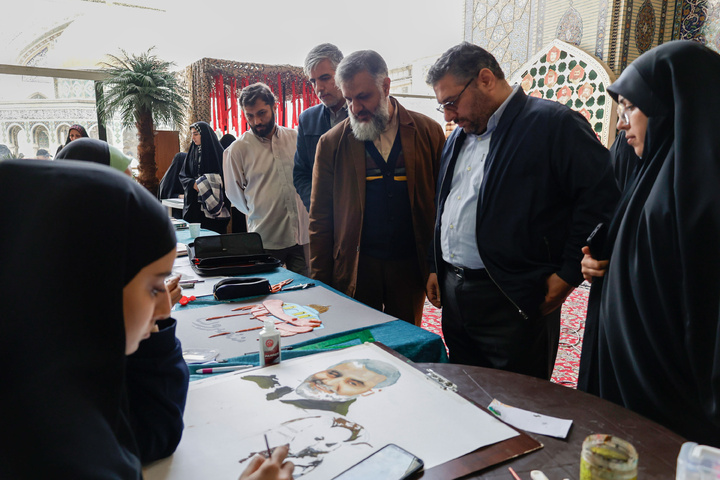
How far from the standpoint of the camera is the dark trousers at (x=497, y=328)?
1.71 m

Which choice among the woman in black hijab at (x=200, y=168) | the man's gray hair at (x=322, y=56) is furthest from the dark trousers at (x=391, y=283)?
the woman in black hijab at (x=200, y=168)

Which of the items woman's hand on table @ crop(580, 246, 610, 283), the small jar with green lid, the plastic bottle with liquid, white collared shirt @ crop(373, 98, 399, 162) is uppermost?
white collared shirt @ crop(373, 98, 399, 162)

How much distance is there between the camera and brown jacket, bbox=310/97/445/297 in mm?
2168

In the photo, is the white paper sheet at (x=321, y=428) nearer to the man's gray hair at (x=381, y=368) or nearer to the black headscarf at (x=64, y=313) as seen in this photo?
the man's gray hair at (x=381, y=368)

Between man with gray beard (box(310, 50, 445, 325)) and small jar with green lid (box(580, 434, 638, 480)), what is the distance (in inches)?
57.0

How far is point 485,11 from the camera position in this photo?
6359 millimetres

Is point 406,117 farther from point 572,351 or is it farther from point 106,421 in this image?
point 572,351

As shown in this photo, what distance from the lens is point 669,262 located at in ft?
4.08

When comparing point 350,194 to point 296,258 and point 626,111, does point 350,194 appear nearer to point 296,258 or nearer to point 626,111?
point 296,258

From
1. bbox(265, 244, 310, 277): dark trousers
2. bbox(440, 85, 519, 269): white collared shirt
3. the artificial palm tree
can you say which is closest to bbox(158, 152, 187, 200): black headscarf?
the artificial palm tree

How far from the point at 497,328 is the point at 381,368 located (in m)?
0.75

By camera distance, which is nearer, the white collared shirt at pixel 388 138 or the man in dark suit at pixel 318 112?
the white collared shirt at pixel 388 138

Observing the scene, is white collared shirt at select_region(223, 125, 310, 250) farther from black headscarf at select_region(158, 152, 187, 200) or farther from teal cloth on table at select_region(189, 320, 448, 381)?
black headscarf at select_region(158, 152, 187, 200)

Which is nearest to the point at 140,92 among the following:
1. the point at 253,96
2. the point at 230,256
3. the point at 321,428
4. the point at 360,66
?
the point at 253,96
